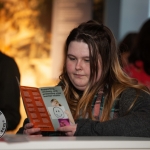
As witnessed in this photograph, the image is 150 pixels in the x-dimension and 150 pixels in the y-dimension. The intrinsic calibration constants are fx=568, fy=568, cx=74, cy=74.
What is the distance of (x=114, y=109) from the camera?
311 cm

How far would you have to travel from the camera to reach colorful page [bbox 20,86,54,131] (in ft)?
9.30

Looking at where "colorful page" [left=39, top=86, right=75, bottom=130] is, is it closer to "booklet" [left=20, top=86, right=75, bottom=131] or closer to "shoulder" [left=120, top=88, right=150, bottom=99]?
"booklet" [left=20, top=86, right=75, bottom=131]

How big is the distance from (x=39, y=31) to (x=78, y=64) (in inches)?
141

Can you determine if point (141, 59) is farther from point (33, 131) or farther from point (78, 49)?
point (33, 131)

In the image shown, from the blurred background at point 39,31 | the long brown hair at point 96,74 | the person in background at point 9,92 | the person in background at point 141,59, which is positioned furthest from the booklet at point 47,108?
the blurred background at point 39,31

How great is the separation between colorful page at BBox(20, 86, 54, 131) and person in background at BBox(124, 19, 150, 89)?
89.1 inches

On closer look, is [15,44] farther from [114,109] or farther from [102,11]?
[114,109]

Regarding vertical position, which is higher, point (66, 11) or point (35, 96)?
point (35, 96)

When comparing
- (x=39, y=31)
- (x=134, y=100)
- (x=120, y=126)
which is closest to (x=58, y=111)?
(x=120, y=126)

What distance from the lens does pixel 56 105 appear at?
2885 millimetres

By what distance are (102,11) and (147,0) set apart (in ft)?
2.40

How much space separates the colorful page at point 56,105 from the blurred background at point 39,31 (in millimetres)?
3657

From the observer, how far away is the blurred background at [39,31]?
6.55 m

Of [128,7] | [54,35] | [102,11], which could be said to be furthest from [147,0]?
[54,35]
